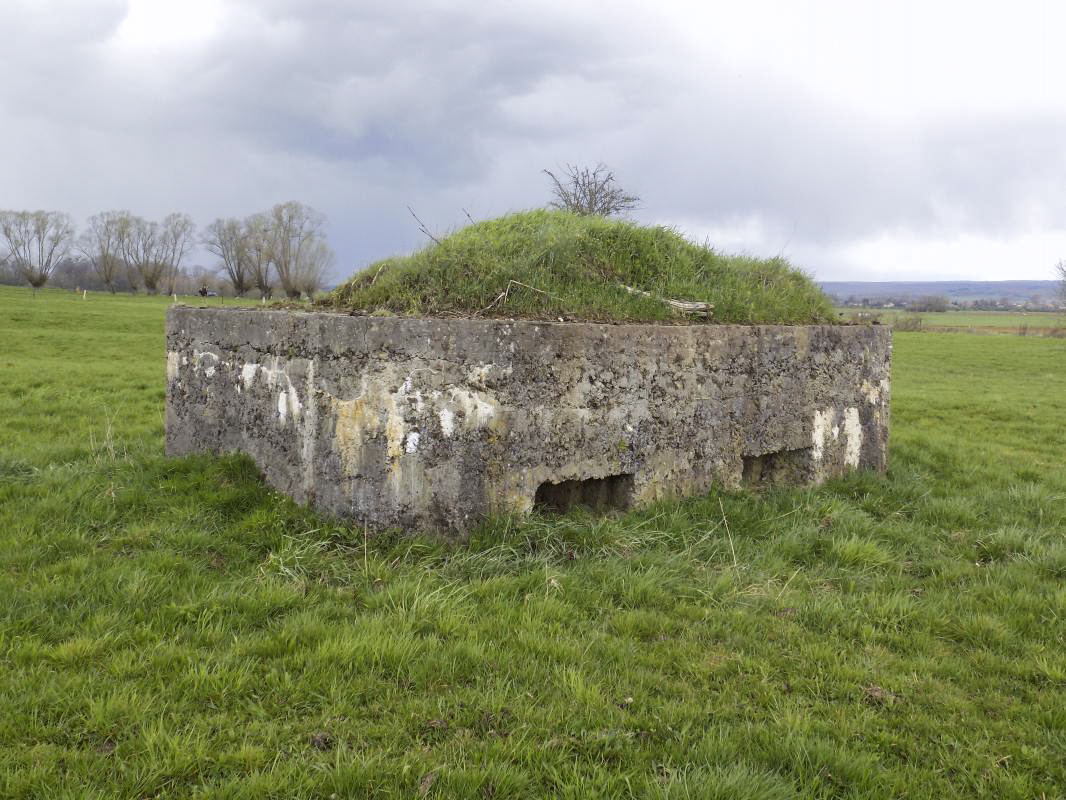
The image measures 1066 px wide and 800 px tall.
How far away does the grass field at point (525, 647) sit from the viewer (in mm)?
2871

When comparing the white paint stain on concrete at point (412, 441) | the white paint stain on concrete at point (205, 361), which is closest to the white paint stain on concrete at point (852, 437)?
the white paint stain on concrete at point (412, 441)

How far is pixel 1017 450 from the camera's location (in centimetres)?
980

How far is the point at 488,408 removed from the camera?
16.0 ft

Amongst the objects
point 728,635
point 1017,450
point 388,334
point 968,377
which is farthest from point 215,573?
point 968,377

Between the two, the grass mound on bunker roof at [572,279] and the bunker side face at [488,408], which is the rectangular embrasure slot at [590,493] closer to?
the bunker side face at [488,408]

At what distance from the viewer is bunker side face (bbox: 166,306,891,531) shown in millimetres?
4867

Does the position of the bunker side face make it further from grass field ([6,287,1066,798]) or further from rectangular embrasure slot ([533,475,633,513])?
grass field ([6,287,1066,798])

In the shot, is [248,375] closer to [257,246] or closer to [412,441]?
[412,441]

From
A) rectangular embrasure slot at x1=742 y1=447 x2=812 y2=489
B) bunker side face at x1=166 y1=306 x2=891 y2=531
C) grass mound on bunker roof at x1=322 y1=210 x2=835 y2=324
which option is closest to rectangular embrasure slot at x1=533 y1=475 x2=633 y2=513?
bunker side face at x1=166 y1=306 x2=891 y2=531

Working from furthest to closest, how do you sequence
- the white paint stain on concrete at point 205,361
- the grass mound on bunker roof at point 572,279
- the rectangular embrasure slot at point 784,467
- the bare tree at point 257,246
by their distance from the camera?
the bare tree at point 257,246 → the rectangular embrasure slot at point 784,467 → the white paint stain on concrete at point 205,361 → the grass mound on bunker roof at point 572,279

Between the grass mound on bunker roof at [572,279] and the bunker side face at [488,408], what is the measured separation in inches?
17.0

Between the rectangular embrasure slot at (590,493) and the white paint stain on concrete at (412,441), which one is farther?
the rectangular embrasure slot at (590,493)

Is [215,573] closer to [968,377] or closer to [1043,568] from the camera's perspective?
[1043,568]

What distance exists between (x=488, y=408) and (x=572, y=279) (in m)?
1.74
